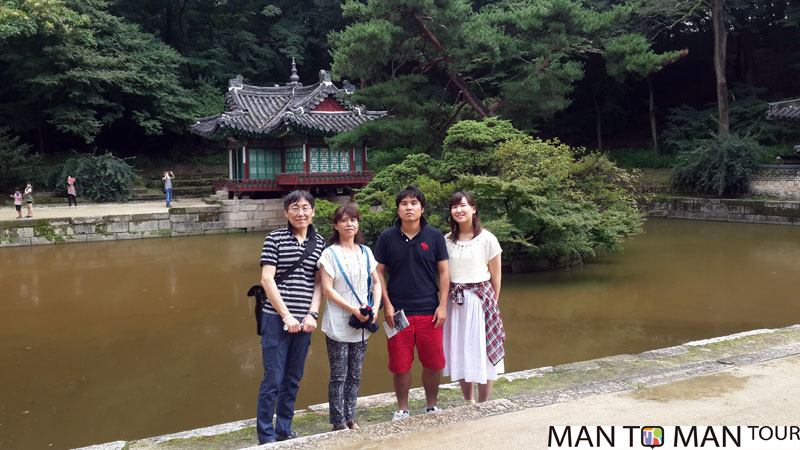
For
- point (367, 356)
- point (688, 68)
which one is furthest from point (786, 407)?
point (688, 68)

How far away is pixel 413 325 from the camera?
3.77 m

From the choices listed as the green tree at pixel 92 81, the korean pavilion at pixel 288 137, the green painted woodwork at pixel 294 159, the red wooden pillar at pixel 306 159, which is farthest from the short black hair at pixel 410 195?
the green tree at pixel 92 81

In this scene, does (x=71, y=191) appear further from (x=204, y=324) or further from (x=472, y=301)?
(x=472, y=301)

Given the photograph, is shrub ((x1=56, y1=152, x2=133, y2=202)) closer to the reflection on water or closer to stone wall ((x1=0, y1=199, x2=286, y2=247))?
stone wall ((x1=0, y1=199, x2=286, y2=247))

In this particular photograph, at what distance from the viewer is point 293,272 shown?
3615mm

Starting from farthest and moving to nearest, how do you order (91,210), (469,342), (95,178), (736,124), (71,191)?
(736,124)
(95,178)
(71,191)
(91,210)
(469,342)

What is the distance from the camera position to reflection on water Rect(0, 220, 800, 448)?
17.1 ft

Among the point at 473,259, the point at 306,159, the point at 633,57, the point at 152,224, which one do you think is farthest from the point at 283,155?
the point at 473,259

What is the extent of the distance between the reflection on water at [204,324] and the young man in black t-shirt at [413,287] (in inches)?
73.0

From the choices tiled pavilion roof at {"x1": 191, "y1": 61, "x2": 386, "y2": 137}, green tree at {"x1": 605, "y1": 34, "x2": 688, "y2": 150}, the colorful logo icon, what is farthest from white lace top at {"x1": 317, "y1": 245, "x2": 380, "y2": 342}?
tiled pavilion roof at {"x1": 191, "y1": 61, "x2": 386, "y2": 137}

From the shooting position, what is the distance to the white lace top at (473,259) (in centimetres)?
386

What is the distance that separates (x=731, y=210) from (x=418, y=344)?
18.5m

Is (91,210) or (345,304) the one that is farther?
(91,210)

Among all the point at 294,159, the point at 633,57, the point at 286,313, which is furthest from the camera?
the point at 294,159
